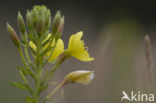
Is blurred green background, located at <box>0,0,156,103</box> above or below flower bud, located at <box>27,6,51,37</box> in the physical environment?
above

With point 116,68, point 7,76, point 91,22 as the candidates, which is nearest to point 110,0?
point 91,22

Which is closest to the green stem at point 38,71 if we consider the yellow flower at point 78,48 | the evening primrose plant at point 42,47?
the evening primrose plant at point 42,47

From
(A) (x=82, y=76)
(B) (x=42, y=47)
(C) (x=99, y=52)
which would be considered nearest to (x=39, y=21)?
(B) (x=42, y=47)

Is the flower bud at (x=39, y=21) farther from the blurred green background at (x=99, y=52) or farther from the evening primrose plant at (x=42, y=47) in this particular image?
the blurred green background at (x=99, y=52)

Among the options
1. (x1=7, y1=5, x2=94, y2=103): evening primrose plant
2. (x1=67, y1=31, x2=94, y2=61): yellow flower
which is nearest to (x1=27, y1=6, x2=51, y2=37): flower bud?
(x1=7, y1=5, x2=94, y2=103): evening primrose plant

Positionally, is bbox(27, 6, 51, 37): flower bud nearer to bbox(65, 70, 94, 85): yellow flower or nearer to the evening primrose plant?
the evening primrose plant

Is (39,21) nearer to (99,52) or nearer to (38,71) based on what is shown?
(38,71)

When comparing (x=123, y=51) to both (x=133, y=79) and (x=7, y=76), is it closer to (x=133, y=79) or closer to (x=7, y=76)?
(x=133, y=79)
